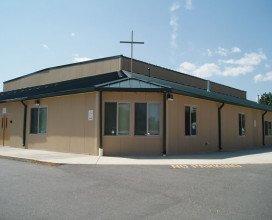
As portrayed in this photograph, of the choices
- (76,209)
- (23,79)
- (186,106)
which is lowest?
(76,209)

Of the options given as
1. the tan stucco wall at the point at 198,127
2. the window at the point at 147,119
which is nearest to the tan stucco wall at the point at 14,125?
the window at the point at 147,119

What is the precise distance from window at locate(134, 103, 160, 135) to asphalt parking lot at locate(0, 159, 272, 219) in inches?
175

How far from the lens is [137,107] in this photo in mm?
16672

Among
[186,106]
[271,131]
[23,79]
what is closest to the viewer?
[186,106]

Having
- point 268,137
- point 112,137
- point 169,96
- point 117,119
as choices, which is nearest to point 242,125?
point 268,137

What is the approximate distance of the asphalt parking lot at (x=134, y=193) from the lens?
626 cm

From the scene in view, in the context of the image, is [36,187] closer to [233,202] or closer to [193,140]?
[233,202]

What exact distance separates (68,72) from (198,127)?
10517 mm

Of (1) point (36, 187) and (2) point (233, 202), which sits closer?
(2) point (233, 202)

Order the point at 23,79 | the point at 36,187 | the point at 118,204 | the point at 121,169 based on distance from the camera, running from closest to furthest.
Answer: the point at 118,204
the point at 36,187
the point at 121,169
the point at 23,79

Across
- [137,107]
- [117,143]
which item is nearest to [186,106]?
[137,107]

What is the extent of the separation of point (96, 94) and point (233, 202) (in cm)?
1055

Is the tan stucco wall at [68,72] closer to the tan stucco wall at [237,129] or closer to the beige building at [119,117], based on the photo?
the beige building at [119,117]

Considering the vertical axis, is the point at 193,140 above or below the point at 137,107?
below
